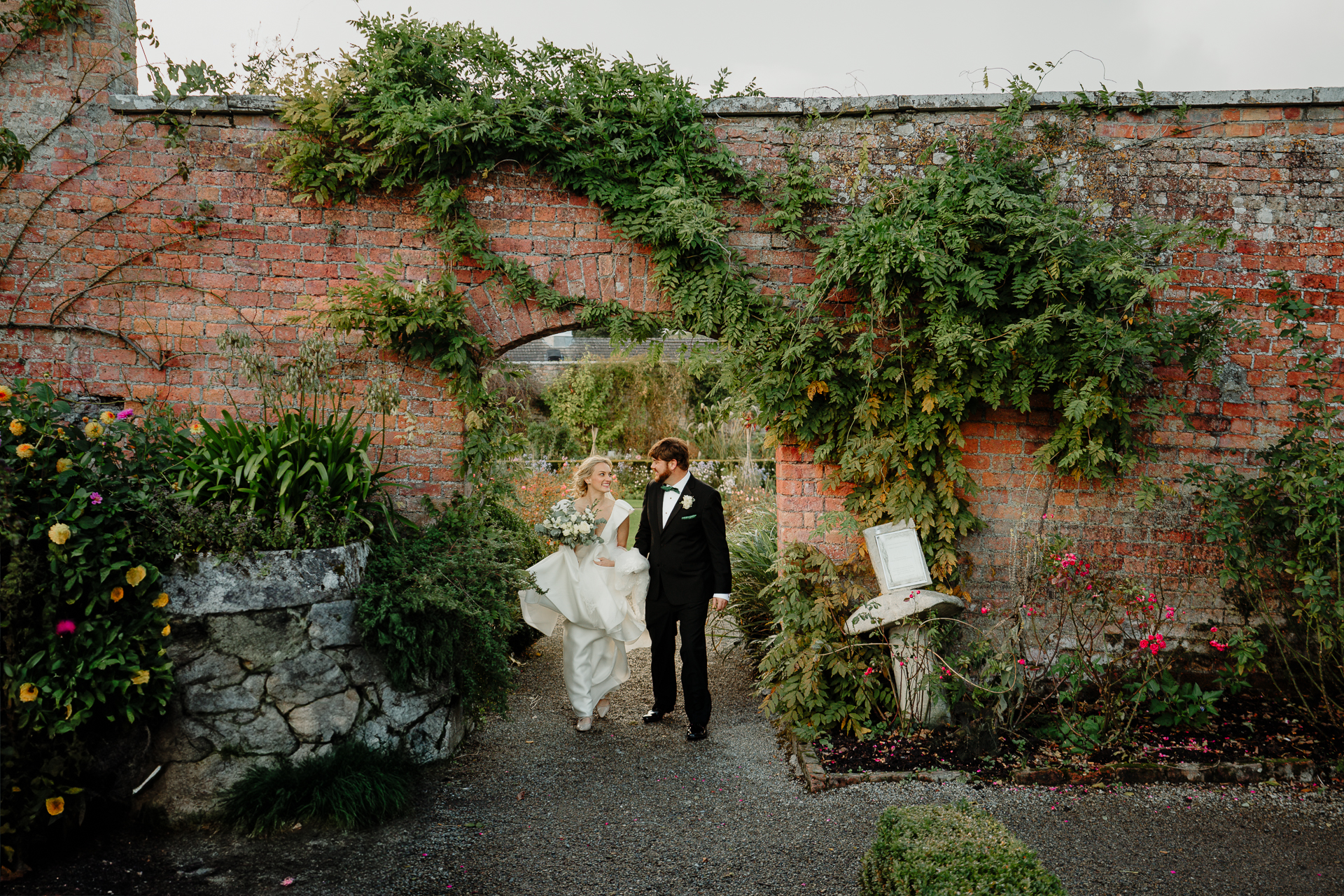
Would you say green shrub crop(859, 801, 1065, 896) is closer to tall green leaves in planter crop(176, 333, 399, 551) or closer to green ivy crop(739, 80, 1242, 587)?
green ivy crop(739, 80, 1242, 587)

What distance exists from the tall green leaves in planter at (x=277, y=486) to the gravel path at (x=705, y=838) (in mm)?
1340

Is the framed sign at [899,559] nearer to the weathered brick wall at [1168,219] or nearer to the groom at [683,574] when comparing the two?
the weathered brick wall at [1168,219]

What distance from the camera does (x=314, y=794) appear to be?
139 inches

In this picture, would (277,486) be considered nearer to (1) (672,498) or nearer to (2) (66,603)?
(2) (66,603)

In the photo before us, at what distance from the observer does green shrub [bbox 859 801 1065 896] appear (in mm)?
2162

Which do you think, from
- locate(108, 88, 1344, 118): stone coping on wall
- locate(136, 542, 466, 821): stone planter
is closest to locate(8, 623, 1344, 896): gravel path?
locate(136, 542, 466, 821): stone planter

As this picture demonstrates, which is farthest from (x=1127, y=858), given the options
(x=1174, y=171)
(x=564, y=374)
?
(x=564, y=374)

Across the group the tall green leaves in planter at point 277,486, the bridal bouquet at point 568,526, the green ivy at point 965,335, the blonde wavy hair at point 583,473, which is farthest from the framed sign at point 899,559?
the tall green leaves in planter at point 277,486

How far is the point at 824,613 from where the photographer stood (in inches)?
176

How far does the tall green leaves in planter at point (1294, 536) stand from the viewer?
4.04 metres

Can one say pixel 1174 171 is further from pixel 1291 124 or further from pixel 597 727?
pixel 597 727

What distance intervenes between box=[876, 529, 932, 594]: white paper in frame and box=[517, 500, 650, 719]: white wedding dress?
60.6 inches

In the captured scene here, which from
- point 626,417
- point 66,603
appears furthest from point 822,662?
point 626,417

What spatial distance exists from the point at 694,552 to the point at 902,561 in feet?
4.03
